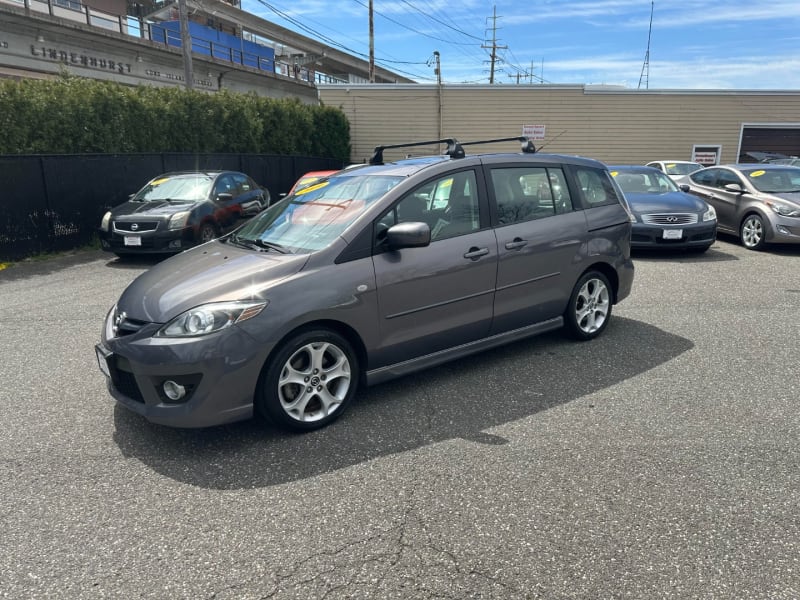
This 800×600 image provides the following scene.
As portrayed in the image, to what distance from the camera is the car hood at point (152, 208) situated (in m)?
9.57

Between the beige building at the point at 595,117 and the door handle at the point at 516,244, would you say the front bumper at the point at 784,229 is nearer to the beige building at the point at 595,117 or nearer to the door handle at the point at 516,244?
the door handle at the point at 516,244

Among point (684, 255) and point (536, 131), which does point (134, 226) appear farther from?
point (536, 131)

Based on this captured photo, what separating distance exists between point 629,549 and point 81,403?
143 inches

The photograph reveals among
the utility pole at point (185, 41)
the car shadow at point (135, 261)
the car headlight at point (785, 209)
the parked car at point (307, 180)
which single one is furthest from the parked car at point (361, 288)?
the utility pole at point (185, 41)

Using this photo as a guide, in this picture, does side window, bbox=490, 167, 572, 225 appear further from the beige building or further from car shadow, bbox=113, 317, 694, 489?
the beige building

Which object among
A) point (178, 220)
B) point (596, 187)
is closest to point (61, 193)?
point (178, 220)

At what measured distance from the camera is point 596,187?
536 centimetres

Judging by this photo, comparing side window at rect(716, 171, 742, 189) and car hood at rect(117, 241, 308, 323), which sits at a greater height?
side window at rect(716, 171, 742, 189)

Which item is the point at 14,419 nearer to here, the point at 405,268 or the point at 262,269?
the point at 262,269

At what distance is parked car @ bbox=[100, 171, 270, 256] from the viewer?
9391 mm

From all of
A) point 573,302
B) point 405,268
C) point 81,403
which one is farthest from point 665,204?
point 81,403

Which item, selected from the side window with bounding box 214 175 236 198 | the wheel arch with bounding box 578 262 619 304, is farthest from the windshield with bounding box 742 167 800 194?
the side window with bounding box 214 175 236 198

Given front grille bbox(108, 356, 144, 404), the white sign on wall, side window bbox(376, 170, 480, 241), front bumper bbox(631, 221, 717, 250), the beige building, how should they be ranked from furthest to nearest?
1. the white sign on wall
2. the beige building
3. front bumper bbox(631, 221, 717, 250)
4. side window bbox(376, 170, 480, 241)
5. front grille bbox(108, 356, 144, 404)

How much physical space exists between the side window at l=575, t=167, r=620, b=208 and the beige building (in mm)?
19600
